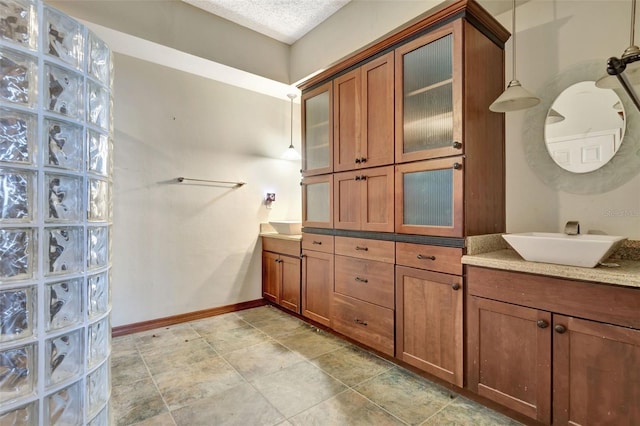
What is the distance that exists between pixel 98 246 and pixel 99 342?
0.39m

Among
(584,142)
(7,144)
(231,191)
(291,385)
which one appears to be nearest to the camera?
(7,144)

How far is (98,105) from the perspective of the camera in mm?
1240

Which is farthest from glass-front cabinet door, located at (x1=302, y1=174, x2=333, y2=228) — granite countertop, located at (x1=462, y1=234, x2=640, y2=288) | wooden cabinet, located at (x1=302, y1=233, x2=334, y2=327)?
granite countertop, located at (x1=462, y1=234, x2=640, y2=288)

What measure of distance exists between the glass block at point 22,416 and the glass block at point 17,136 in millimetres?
781

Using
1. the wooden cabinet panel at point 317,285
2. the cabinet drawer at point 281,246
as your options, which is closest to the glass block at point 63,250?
the wooden cabinet panel at point 317,285

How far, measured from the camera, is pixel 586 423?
139 cm

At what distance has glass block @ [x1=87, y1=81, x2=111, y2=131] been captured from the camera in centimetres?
119

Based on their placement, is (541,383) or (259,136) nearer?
(541,383)

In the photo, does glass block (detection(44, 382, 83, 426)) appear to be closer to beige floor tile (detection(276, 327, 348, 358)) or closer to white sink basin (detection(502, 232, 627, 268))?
beige floor tile (detection(276, 327, 348, 358))

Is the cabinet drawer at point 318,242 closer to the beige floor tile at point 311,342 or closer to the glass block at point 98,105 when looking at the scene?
the beige floor tile at point 311,342

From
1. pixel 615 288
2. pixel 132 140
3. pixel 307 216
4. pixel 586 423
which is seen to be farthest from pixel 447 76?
pixel 132 140

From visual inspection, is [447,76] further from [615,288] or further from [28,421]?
[28,421]

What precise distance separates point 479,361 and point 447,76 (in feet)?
5.63

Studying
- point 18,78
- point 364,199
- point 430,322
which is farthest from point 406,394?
point 18,78
